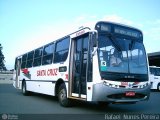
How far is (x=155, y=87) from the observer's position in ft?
72.0

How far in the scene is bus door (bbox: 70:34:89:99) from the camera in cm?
876

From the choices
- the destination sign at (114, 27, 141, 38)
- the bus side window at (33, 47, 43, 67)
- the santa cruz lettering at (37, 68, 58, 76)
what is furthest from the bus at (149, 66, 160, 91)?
the destination sign at (114, 27, 141, 38)

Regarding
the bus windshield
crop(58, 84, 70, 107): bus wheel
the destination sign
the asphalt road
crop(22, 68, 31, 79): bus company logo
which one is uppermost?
the destination sign

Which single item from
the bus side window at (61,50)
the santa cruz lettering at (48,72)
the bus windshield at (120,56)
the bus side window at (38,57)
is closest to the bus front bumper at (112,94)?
the bus windshield at (120,56)

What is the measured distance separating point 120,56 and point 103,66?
0.78m

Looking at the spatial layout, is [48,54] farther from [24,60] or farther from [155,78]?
[155,78]

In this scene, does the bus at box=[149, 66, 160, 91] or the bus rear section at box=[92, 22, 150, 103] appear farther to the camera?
the bus at box=[149, 66, 160, 91]

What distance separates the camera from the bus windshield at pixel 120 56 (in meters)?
8.14

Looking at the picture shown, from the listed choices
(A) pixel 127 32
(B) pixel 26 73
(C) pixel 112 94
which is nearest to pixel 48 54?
(B) pixel 26 73

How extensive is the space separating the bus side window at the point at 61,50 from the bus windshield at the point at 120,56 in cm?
239

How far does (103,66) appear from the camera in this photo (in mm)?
8031

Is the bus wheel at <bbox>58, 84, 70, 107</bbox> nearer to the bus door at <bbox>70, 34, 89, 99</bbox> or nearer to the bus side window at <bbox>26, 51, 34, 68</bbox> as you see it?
the bus door at <bbox>70, 34, 89, 99</bbox>

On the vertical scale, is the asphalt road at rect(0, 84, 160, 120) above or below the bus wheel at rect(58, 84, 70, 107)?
below

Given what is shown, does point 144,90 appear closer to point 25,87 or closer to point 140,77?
point 140,77
